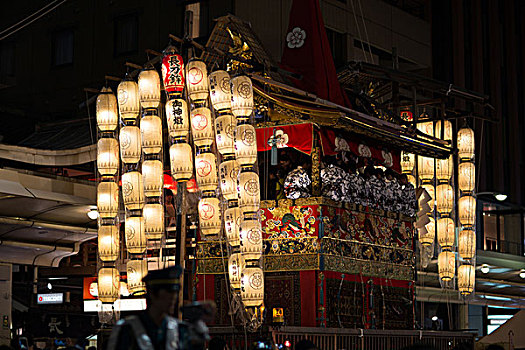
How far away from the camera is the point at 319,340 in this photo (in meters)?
16.3

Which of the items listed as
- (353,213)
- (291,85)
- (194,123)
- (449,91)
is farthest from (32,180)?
(449,91)

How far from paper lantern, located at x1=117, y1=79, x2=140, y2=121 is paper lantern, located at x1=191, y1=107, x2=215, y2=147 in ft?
3.98

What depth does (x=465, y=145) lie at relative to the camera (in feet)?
71.5

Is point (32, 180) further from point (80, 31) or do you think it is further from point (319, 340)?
point (80, 31)

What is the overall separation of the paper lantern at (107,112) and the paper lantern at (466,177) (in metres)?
9.39

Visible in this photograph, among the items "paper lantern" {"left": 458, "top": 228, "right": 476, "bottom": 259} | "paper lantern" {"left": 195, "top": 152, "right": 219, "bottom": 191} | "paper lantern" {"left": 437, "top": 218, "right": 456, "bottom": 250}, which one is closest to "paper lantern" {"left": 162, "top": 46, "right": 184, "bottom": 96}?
"paper lantern" {"left": 195, "top": 152, "right": 219, "bottom": 191}

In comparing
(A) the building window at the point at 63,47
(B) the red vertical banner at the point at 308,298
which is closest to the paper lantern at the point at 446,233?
(B) the red vertical banner at the point at 308,298

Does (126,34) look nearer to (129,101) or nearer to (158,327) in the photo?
(129,101)

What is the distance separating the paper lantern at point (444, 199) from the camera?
21.6m

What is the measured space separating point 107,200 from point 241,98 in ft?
10.5

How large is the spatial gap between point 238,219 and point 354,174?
4.08 metres

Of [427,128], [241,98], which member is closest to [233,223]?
[241,98]

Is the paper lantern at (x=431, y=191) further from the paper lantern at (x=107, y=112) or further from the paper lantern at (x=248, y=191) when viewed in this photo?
the paper lantern at (x=107, y=112)

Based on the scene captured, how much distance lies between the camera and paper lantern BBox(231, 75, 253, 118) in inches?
605
